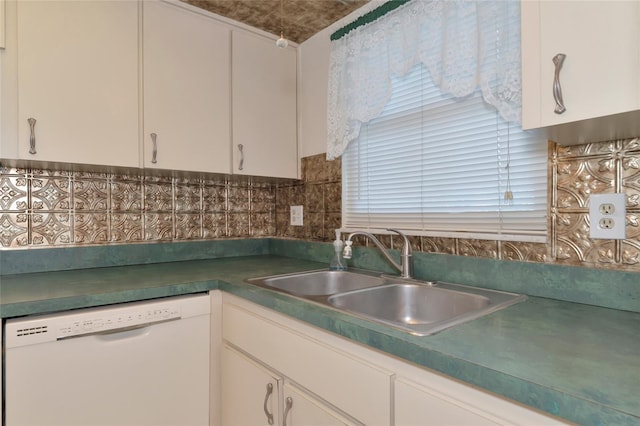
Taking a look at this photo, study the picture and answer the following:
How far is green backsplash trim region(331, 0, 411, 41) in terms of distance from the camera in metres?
1.61

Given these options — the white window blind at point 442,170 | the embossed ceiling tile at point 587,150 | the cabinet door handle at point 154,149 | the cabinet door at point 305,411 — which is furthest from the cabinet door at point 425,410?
the cabinet door handle at point 154,149

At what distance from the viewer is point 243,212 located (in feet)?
7.48

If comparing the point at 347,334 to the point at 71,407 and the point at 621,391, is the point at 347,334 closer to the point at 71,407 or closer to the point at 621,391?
the point at 621,391

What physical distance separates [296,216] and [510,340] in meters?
1.57

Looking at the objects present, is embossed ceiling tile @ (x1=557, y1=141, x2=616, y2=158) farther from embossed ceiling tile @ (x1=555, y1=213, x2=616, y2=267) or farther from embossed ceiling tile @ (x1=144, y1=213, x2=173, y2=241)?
embossed ceiling tile @ (x1=144, y1=213, x2=173, y2=241)

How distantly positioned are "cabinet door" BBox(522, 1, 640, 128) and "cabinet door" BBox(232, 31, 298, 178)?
138 centimetres

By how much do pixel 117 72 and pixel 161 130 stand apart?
0.94ft

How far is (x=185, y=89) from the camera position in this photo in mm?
1725

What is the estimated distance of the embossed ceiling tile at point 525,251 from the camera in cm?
118

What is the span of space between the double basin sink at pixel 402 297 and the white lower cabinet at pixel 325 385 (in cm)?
12

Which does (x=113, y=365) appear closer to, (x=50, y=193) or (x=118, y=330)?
(x=118, y=330)

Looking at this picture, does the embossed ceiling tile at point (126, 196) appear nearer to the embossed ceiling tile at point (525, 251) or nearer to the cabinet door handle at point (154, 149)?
the cabinet door handle at point (154, 149)

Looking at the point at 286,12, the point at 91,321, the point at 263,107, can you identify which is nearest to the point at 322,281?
the point at 91,321

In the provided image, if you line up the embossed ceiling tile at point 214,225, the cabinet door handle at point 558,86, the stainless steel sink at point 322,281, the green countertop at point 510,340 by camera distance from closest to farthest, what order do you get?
Result: the green countertop at point 510,340 → the cabinet door handle at point 558,86 → the stainless steel sink at point 322,281 → the embossed ceiling tile at point 214,225
